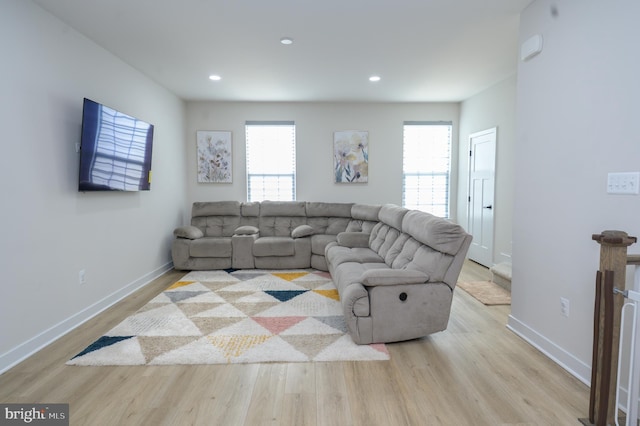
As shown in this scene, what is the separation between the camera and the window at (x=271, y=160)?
18.5 ft

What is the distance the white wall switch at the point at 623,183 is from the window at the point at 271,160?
4.38m

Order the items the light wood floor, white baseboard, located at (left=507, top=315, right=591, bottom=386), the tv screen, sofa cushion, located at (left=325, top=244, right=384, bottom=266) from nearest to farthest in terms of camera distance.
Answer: the light wood floor, white baseboard, located at (left=507, top=315, right=591, bottom=386), the tv screen, sofa cushion, located at (left=325, top=244, right=384, bottom=266)

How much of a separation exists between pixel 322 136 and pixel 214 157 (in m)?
1.86

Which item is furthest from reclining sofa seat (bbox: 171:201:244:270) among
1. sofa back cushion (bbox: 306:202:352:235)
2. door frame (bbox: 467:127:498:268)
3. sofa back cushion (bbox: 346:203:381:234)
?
door frame (bbox: 467:127:498:268)

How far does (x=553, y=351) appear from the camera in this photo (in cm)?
233

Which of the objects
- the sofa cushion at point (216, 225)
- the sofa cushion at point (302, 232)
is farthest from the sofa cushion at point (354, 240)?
the sofa cushion at point (216, 225)

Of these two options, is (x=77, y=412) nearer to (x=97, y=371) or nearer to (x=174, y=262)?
(x=97, y=371)

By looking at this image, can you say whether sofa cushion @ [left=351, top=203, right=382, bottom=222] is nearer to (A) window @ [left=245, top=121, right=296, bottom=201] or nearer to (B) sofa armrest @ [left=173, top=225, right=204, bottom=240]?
(A) window @ [left=245, top=121, right=296, bottom=201]

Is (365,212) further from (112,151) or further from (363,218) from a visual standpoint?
(112,151)

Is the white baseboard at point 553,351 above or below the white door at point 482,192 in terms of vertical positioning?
below

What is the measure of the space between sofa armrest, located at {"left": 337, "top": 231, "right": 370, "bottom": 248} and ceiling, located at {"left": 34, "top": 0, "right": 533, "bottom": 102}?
6.72 ft

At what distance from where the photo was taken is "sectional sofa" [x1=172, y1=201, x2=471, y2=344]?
98.5 inches

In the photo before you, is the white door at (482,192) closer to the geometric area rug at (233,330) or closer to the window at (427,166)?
the window at (427,166)

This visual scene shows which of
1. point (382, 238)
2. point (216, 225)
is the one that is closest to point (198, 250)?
point (216, 225)
